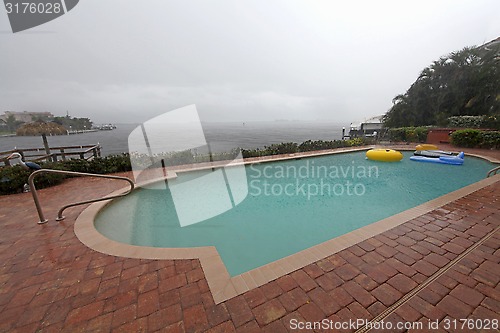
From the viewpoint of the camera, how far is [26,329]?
1810 millimetres

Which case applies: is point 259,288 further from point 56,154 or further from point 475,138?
point 475,138

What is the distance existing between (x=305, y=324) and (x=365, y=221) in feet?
12.4

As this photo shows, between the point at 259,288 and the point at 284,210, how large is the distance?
348 cm

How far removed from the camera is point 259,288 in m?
2.18

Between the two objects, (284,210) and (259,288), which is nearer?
(259,288)

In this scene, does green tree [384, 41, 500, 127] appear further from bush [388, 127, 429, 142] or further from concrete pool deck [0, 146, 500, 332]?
concrete pool deck [0, 146, 500, 332]

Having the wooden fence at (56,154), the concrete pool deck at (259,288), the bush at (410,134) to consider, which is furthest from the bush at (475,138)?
the wooden fence at (56,154)

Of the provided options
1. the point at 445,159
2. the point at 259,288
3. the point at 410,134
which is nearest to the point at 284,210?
the point at 259,288

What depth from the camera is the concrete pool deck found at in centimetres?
185

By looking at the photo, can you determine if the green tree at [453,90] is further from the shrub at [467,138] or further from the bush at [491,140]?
the bush at [491,140]

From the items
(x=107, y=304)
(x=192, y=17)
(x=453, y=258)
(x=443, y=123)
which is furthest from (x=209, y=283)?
(x=443, y=123)

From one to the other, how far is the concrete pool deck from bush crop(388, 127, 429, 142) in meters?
16.0

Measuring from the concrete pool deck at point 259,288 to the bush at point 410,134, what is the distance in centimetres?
1603

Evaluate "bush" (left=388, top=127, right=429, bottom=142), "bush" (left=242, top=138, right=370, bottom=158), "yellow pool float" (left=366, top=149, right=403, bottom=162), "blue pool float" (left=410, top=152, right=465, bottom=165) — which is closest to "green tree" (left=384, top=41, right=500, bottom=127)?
"bush" (left=388, top=127, right=429, bottom=142)
